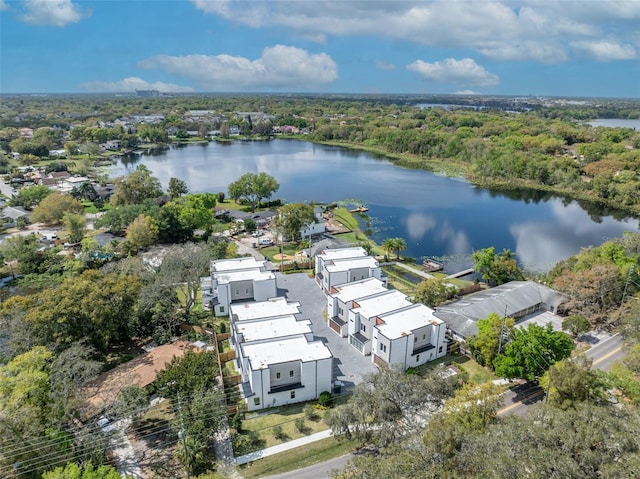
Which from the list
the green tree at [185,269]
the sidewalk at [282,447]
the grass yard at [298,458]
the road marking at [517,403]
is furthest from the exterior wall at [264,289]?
the road marking at [517,403]

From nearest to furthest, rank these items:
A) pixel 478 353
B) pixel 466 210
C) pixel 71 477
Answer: pixel 71 477 < pixel 478 353 < pixel 466 210

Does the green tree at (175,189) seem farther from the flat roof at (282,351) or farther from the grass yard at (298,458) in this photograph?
the grass yard at (298,458)

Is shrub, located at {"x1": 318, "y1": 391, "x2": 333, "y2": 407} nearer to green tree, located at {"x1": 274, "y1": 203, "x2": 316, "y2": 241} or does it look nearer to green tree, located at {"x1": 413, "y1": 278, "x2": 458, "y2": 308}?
green tree, located at {"x1": 413, "y1": 278, "x2": 458, "y2": 308}

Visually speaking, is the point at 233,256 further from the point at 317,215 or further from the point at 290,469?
the point at 290,469

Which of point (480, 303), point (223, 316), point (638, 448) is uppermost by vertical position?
point (638, 448)

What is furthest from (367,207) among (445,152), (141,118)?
(141,118)

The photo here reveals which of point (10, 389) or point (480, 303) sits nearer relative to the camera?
point (10, 389)

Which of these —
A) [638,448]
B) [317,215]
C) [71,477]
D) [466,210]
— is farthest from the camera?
[466,210]
